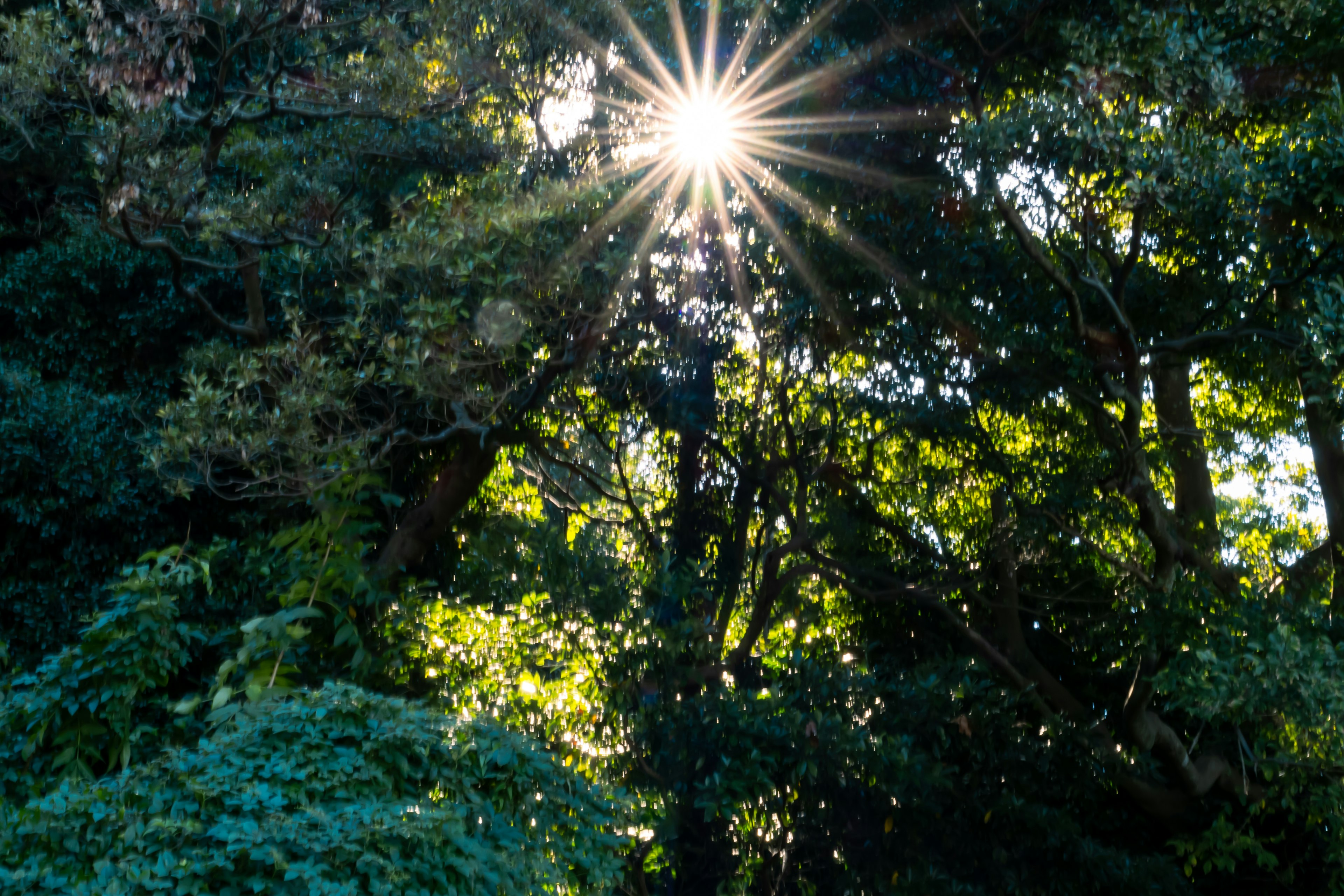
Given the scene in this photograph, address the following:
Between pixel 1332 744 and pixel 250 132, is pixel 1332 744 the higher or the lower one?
the lower one

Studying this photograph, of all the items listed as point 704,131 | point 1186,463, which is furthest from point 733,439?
point 1186,463

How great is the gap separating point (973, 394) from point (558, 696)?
3.28m

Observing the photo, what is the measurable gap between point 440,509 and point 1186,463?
18.5 ft

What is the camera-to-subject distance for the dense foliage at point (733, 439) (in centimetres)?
606

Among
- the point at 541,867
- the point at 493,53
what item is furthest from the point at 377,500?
the point at 541,867

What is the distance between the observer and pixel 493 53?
7.71m

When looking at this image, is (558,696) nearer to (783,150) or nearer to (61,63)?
(783,150)

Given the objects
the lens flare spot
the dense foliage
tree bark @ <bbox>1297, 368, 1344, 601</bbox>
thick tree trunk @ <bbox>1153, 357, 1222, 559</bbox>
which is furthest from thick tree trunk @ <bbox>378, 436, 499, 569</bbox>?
tree bark @ <bbox>1297, 368, 1344, 601</bbox>

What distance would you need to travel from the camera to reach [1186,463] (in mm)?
8547

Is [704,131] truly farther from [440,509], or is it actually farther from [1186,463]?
[1186,463]

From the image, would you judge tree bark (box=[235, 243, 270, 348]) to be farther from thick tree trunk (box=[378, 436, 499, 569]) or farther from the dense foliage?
thick tree trunk (box=[378, 436, 499, 569])

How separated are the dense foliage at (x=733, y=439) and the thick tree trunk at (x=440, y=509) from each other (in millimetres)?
65

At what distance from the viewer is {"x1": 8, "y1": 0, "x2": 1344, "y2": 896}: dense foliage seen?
239 inches

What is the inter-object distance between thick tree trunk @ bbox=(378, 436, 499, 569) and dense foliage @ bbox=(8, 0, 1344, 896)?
0.06m
